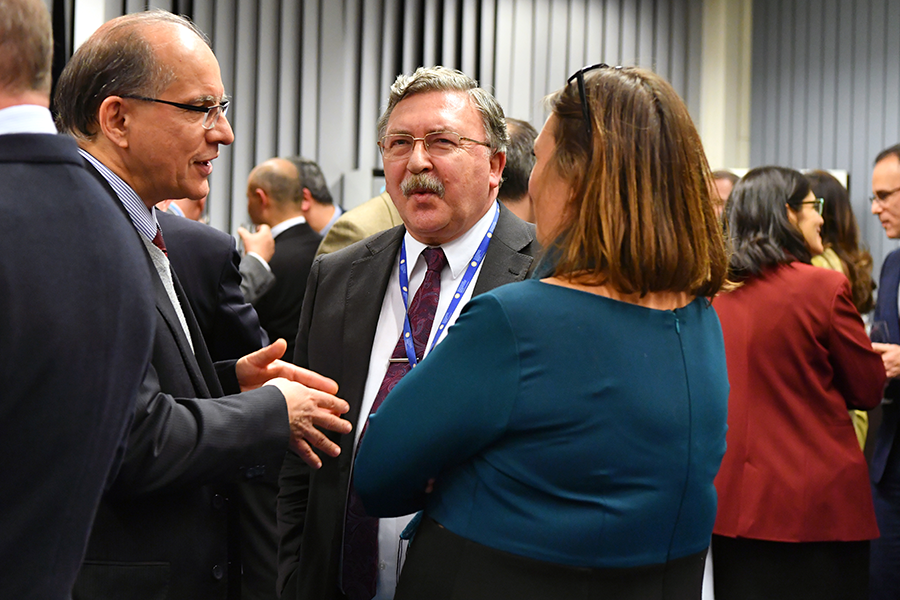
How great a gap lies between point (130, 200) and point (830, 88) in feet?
22.0

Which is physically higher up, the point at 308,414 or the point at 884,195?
the point at 884,195

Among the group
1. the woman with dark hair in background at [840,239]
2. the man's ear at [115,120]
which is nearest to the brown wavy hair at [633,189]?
the man's ear at [115,120]

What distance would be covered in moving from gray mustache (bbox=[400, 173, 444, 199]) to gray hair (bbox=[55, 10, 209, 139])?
59 cm

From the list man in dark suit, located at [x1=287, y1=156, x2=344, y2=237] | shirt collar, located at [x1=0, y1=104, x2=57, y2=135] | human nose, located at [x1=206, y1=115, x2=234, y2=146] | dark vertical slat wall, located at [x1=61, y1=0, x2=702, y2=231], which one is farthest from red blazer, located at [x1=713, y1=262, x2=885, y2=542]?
dark vertical slat wall, located at [x1=61, y1=0, x2=702, y2=231]

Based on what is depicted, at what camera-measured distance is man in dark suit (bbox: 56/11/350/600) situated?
4.52 feet

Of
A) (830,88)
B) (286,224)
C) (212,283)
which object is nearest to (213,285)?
(212,283)

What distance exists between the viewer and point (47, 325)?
0.96 meters

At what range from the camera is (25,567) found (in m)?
0.97

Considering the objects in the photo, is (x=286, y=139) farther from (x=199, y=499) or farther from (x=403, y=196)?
(x=199, y=499)

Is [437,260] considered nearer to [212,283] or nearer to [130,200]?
[212,283]

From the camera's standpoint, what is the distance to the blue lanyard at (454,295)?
1.89 m

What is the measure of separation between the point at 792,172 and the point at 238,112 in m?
4.39

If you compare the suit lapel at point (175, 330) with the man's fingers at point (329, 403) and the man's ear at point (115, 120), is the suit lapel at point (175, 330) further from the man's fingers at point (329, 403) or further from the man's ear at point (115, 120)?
the man's fingers at point (329, 403)

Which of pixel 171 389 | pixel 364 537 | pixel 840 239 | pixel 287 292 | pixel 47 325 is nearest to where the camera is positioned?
pixel 47 325
